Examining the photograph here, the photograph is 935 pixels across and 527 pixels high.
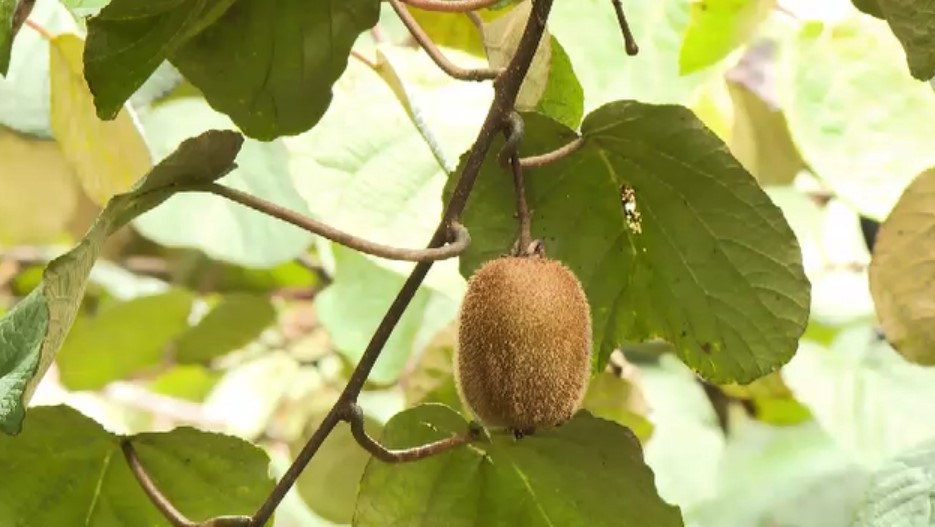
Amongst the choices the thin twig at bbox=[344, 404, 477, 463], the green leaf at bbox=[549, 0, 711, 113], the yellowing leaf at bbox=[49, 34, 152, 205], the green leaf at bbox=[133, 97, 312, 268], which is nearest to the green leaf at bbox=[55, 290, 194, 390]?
the green leaf at bbox=[133, 97, 312, 268]

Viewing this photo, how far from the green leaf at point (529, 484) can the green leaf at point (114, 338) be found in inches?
22.5

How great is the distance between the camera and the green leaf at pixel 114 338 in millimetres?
1007

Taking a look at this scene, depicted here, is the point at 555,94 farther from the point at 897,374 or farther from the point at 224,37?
the point at 897,374

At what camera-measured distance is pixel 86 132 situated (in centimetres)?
65

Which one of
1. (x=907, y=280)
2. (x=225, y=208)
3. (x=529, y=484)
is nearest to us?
(x=529, y=484)

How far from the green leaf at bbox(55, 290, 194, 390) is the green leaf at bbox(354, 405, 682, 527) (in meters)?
0.57

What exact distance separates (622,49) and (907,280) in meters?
0.21

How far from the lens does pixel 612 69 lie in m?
0.66

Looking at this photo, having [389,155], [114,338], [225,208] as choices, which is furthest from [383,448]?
[114,338]

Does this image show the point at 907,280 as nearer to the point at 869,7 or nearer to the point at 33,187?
the point at 869,7

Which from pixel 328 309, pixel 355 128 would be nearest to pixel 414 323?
pixel 328 309

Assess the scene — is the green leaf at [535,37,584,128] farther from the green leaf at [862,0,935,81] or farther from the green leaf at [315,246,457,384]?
the green leaf at [315,246,457,384]

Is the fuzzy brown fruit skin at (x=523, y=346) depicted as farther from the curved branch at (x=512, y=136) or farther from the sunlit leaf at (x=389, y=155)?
the sunlit leaf at (x=389, y=155)

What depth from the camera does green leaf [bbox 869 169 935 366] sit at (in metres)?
0.58
